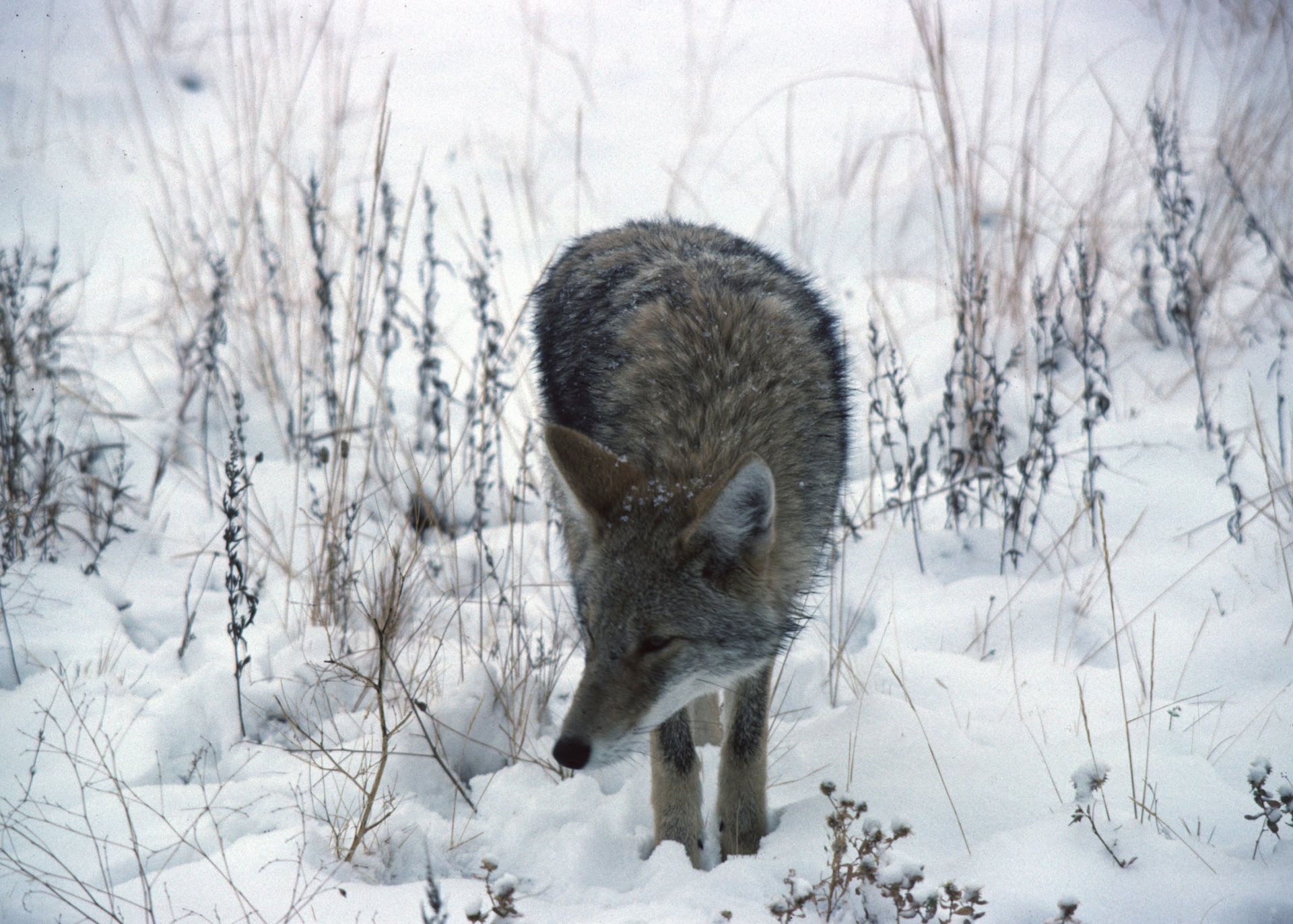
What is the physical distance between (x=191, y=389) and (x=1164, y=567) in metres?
5.35

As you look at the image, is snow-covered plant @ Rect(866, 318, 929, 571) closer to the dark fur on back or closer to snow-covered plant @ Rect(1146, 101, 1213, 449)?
the dark fur on back

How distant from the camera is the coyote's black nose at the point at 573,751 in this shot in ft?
7.72

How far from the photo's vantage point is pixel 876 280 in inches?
289

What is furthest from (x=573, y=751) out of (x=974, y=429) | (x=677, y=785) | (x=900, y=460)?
(x=900, y=460)

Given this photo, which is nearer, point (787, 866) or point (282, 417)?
point (787, 866)

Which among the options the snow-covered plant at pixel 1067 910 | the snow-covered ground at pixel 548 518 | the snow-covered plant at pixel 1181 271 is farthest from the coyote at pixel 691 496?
the snow-covered plant at pixel 1181 271

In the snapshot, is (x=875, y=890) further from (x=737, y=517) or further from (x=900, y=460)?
(x=900, y=460)

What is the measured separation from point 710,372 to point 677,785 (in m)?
1.36

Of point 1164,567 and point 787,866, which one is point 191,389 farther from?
point 1164,567

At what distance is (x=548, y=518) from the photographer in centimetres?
437

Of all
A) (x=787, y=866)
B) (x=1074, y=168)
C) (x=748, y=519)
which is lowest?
(x=787, y=866)

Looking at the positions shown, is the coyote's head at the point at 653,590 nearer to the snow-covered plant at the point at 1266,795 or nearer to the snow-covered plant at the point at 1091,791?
the snow-covered plant at the point at 1091,791

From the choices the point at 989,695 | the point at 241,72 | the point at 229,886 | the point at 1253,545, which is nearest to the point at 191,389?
the point at 241,72

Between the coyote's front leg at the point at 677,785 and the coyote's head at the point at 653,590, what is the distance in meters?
0.34
